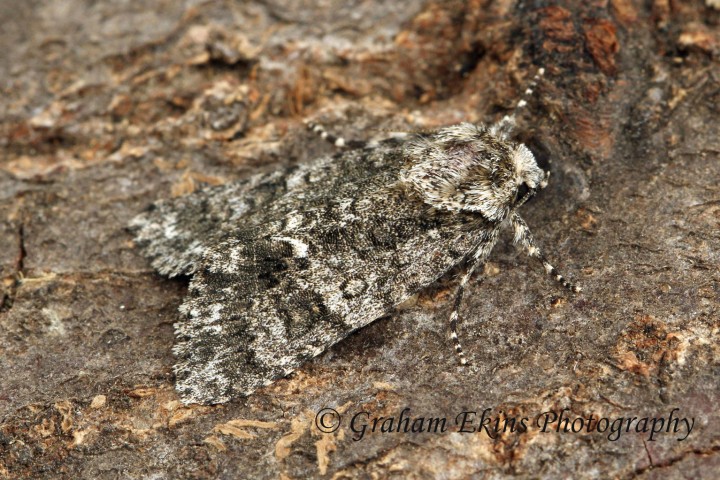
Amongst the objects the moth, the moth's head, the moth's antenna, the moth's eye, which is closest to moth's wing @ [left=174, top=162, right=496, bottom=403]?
the moth

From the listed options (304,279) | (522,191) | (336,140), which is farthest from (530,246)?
(336,140)

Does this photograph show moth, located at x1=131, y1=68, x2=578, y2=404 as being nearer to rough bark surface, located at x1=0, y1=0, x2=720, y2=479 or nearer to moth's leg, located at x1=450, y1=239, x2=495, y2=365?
moth's leg, located at x1=450, y1=239, x2=495, y2=365

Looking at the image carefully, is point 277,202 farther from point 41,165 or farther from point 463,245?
point 41,165

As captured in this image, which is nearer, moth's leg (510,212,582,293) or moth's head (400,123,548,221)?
moth's leg (510,212,582,293)

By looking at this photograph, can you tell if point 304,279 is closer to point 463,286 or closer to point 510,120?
point 463,286

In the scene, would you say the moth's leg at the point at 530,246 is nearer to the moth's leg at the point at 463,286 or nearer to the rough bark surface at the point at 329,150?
the rough bark surface at the point at 329,150

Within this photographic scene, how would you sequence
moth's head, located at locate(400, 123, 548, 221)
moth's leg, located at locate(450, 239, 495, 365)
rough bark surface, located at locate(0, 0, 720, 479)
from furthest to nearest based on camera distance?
moth's head, located at locate(400, 123, 548, 221)
moth's leg, located at locate(450, 239, 495, 365)
rough bark surface, located at locate(0, 0, 720, 479)

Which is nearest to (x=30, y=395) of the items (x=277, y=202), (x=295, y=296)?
(x=295, y=296)

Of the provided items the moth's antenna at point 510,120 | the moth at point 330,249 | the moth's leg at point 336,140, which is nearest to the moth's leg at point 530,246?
the moth at point 330,249
